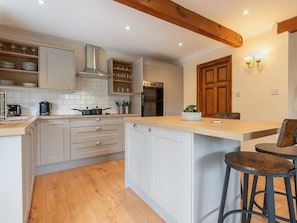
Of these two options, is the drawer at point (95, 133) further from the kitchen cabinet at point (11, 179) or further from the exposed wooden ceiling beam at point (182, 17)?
the exposed wooden ceiling beam at point (182, 17)

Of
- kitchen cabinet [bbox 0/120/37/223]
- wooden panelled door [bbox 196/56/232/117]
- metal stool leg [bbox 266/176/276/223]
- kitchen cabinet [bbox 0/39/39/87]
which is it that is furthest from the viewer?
wooden panelled door [bbox 196/56/232/117]

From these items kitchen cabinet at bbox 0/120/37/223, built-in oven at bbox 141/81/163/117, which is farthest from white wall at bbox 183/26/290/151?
kitchen cabinet at bbox 0/120/37/223

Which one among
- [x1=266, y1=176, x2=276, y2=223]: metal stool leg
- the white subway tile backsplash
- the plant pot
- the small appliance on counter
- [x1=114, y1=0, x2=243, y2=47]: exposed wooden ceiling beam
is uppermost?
[x1=114, y1=0, x2=243, y2=47]: exposed wooden ceiling beam

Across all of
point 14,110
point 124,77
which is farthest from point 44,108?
point 124,77

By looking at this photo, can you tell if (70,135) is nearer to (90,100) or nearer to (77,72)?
(90,100)

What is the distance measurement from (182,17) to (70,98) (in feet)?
8.23

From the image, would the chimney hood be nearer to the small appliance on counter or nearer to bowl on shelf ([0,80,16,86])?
the small appliance on counter

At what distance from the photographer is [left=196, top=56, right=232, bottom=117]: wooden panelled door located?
3432mm

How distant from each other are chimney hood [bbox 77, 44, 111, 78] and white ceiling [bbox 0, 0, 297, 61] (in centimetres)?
14

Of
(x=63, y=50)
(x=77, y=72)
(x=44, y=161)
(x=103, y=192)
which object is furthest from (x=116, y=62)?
(x=103, y=192)

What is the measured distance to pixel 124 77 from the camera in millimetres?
3834

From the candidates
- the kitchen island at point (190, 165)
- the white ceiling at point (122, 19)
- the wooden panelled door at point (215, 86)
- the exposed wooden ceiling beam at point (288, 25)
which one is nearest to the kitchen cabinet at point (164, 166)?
the kitchen island at point (190, 165)

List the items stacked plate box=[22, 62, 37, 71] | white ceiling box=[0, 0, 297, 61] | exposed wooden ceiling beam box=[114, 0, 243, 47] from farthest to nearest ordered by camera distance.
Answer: stacked plate box=[22, 62, 37, 71], white ceiling box=[0, 0, 297, 61], exposed wooden ceiling beam box=[114, 0, 243, 47]

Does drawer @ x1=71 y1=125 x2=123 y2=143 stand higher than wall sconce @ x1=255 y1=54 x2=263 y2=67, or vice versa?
wall sconce @ x1=255 y1=54 x2=263 y2=67
